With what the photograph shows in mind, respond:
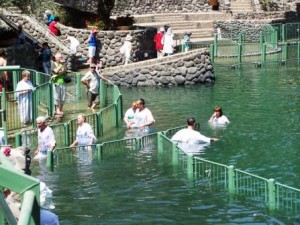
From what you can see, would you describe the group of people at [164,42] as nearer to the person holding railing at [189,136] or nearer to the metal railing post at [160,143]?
the person holding railing at [189,136]

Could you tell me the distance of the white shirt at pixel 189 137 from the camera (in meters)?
19.4

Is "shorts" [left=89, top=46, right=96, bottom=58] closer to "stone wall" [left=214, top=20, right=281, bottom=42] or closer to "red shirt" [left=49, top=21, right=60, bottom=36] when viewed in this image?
"red shirt" [left=49, top=21, right=60, bottom=36]

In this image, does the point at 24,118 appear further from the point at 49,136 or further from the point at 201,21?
the point at 201,21

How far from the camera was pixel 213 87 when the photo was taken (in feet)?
102

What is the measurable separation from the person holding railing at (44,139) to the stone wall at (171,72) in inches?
582

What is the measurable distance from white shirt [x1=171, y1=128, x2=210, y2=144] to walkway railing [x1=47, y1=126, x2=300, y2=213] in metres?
0.56

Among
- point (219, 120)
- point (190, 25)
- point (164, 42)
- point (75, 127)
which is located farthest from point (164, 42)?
point (75, 127)

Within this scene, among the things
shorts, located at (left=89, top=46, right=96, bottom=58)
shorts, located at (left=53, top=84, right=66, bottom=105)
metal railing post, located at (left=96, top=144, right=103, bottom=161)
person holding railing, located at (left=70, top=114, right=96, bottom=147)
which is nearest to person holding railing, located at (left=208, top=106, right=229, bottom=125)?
shorts, located at (left=53, top=84, right=66, bottom=105)

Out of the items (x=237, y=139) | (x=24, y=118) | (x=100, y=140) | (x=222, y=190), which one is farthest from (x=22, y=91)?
(x=222, y=190)

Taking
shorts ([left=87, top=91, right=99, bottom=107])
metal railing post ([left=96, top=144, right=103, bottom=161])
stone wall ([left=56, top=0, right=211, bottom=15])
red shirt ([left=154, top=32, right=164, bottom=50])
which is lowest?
metal railing post ([left=96, top=144, right=103, bottom=161])

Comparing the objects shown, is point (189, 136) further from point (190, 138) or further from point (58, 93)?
point (58, 93)

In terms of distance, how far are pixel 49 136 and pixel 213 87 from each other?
14630mm

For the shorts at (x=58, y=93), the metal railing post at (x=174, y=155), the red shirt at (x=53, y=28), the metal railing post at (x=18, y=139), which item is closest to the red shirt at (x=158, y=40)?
the red shirt at (x=53, y=28)

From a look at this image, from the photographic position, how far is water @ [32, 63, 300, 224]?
13.6 metres
